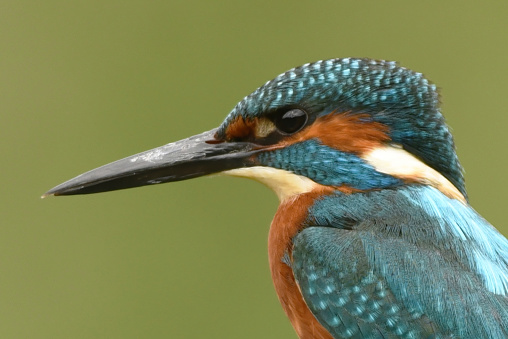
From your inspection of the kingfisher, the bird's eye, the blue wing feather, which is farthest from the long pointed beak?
the blue wing feather

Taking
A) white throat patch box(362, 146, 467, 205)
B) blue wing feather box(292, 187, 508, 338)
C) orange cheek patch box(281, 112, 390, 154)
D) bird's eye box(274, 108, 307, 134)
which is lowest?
blue wing feather box(292, 187, 508, 338)

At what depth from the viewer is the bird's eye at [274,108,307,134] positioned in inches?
111

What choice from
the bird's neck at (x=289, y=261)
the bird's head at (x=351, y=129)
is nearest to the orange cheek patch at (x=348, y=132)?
the bird's head at (x=351, y=129)

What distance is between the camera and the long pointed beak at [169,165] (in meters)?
2.95

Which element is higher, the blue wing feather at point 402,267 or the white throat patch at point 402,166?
the white throat patch at point 402,166

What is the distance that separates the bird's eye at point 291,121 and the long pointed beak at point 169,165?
118mm

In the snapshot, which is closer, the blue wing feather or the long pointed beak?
the blue wing feather

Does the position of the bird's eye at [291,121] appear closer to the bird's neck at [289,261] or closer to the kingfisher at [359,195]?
the kingfisher at [359,195]

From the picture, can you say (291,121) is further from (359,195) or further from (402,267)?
(402,267)

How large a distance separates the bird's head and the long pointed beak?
3.3 inches

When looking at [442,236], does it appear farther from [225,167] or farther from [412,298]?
[225,167]

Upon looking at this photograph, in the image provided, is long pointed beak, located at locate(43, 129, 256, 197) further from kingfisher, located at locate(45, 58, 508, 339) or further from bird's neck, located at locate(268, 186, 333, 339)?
bird's neck, located at locate(268, 186, 333, 339)

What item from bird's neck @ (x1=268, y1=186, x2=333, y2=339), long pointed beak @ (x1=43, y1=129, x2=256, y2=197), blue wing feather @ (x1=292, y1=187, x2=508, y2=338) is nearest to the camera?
blue wing feather @ (x1=292, y1=187, x2=508, y2=338)

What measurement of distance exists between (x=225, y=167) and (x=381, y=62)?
0.53 m
